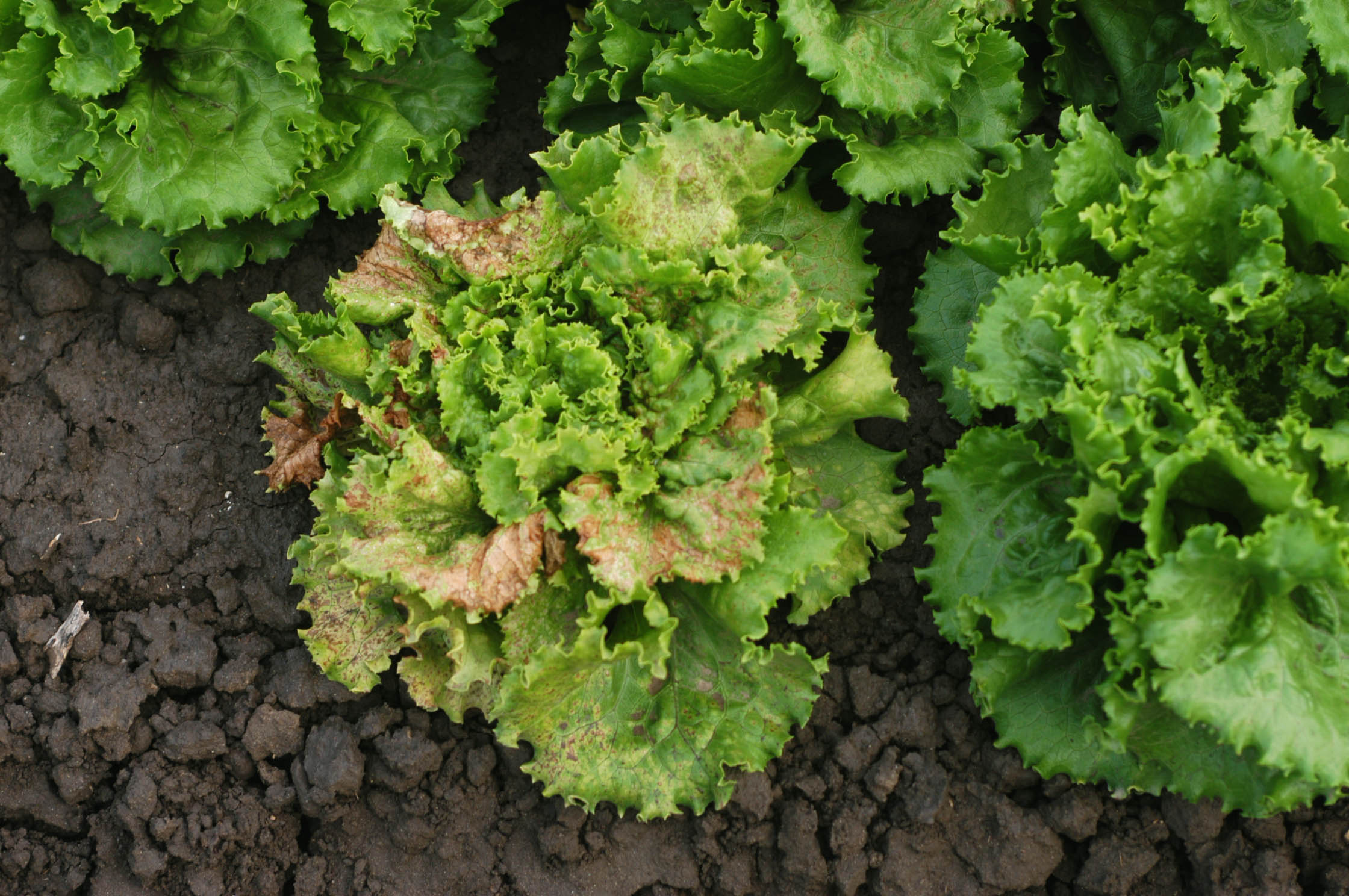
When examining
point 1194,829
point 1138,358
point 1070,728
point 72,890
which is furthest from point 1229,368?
point 72,890

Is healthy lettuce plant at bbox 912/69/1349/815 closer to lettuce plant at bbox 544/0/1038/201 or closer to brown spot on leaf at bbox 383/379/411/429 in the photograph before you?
lettuce plant at bbox 544/0/1038/201

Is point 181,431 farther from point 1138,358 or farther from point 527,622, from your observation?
point 1138,358

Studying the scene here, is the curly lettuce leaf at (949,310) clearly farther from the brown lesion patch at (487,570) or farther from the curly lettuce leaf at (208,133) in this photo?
the curly lettuce leaf at (208,133)

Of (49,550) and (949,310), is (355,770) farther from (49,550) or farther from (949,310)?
(949,310)

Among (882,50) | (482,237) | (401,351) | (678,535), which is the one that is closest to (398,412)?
(401,351)

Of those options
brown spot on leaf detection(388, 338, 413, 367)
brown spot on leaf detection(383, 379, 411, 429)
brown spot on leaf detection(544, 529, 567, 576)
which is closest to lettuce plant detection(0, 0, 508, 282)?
brown spot on leaf detection(388, 338, 413, 367)

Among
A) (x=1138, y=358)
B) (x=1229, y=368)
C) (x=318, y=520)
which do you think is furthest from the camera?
(x=318, y=520)
